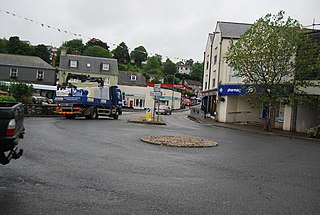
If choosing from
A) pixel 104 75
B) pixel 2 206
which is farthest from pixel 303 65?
pixel 104 75

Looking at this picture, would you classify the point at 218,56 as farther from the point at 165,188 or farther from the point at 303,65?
the point at 165,188

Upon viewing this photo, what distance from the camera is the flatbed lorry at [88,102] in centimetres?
2505

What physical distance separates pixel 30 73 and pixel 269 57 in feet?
127

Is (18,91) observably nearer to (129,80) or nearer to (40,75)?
(40,75)

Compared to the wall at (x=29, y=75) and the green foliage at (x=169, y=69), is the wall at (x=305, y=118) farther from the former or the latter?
the green foliage at (x=169, y=69)

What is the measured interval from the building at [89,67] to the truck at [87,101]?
106ft

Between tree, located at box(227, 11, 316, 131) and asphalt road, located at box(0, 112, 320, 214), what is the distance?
14.1 metres

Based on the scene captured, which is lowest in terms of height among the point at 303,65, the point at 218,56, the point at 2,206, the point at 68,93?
the point at 2,206

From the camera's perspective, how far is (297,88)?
2495 centimetres

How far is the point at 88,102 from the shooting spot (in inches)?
1027

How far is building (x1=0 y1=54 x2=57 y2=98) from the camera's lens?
49906 mm

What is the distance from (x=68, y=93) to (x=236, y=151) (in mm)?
16321

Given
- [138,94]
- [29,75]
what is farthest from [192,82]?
[29,75]

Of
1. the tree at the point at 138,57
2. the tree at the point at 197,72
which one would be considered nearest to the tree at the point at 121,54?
the tree at the point at 138,57
